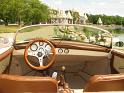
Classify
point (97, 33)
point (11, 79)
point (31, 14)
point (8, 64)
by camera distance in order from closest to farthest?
point (11, 79), point (8, 64), point (97, 33), point (31, 14)

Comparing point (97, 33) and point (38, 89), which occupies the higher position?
point (97, 33)

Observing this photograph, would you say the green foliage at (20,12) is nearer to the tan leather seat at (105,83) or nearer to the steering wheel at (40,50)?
the steering wheel at (40,50)

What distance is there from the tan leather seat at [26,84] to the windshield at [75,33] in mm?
2067

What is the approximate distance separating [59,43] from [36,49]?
70cm

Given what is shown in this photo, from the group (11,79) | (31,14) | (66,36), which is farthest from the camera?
(31,14)

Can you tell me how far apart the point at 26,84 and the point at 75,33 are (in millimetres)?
3095

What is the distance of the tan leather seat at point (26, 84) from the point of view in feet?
10.2

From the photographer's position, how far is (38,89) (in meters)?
3.13

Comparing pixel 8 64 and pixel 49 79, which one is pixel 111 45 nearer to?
pixel 8 64

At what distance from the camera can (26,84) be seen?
3105 millimetres

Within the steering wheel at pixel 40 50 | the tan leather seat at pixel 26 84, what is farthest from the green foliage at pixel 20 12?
the tan leather seat at pixel 26 84

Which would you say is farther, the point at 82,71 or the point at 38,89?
the point at 82,71

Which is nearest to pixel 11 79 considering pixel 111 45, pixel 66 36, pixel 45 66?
pixel 45 66

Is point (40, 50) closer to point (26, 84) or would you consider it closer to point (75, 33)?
point (75, 33)
